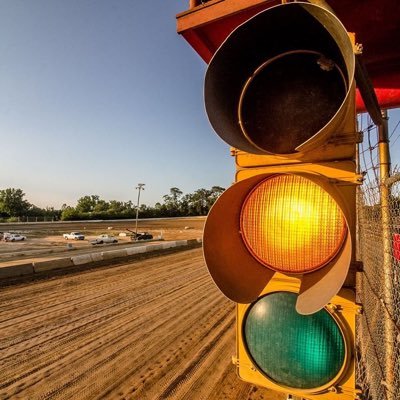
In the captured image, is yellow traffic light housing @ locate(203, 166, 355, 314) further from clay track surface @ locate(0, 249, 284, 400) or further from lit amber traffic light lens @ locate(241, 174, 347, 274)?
clay track surface @ locate(0, 249, 284, 400)

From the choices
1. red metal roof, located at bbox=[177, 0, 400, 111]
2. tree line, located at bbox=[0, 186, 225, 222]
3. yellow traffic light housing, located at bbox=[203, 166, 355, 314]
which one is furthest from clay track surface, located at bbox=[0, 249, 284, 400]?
tree line, located at bbox=[0, 186, 225, 222]

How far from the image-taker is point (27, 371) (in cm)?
401

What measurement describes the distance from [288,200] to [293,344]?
1.74 feet

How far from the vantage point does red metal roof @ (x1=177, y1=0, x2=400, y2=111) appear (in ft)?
4.70

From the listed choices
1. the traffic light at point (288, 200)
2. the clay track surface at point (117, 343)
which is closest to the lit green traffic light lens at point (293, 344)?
the traffic light at point (288, 200)

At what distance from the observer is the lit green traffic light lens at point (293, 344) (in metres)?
0.96

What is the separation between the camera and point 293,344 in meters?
0.99

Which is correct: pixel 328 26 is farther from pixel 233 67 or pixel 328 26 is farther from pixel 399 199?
pixel 399 199

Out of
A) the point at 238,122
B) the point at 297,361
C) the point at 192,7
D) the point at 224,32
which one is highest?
the point at 192,7

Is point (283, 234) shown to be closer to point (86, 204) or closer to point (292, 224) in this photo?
point (292, 224)

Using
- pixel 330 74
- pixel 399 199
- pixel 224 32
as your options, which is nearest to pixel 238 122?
pixel 330 74

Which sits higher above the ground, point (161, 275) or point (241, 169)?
point (241, 169)

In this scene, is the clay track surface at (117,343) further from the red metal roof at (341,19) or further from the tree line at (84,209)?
the tree line at (84,209)

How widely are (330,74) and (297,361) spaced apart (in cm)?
105
